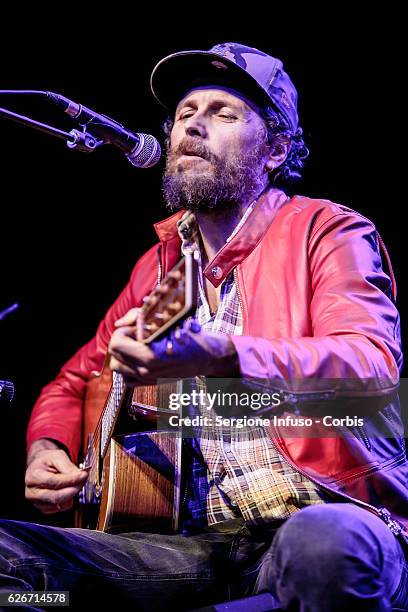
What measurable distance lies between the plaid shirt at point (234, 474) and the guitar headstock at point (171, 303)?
0.61m

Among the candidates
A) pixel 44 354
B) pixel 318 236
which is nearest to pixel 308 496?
pixel 318 236

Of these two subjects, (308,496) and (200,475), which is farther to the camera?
(200,475)

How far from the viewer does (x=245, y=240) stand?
277cm

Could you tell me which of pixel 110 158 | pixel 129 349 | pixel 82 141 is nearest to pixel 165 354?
pixel 129 349

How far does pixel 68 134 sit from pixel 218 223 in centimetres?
93

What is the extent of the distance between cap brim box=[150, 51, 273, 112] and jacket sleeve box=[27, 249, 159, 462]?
812mm

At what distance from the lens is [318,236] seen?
257cm

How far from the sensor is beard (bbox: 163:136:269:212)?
118 inches

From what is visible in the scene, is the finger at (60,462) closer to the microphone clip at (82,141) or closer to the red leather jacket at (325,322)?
the red leather jacket at (325,322)

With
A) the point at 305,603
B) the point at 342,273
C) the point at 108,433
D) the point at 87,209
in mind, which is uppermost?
the point at 87,209

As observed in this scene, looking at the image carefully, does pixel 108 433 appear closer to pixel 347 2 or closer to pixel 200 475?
pixel 200 475

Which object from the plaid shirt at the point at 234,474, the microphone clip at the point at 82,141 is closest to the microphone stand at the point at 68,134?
the microphone clip at the point at 82,141

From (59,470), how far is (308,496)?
1.20 meters

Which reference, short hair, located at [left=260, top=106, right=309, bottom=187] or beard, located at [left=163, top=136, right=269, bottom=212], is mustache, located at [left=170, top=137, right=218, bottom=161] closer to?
beard, located at [left=163, top=136, right=269, bottom=212]
